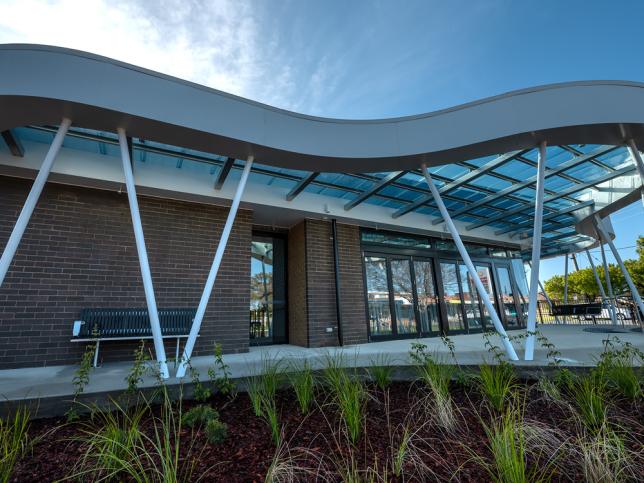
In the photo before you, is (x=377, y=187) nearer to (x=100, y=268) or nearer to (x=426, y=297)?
(x=426, y=297)

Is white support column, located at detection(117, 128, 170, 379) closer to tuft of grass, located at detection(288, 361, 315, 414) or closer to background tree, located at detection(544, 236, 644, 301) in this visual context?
tuft of grass, located at detection(288, 361, 315, 414)

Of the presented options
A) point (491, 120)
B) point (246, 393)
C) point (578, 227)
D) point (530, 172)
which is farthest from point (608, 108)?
point (578, 227)

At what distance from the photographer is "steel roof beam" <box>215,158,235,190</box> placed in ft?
15.9

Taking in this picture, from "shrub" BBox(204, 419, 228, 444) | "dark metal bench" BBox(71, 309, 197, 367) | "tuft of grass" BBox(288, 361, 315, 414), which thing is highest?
"dark metal bench" BBox(71, 309, 197, 367)

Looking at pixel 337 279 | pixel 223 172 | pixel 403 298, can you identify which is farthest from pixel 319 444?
pixel 403 298

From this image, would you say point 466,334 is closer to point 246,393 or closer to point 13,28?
point 246,393

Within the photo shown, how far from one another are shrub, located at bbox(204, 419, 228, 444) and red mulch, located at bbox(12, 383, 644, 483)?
0.14 ft

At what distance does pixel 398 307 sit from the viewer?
7.91 m

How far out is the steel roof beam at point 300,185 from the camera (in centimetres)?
544

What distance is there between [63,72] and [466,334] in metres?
10.4

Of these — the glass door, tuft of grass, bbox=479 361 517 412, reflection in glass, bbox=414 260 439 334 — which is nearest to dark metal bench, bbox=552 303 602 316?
the glass door

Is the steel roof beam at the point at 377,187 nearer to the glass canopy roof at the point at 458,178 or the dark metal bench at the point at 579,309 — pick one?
the glass canopy roof at the point at 458,178

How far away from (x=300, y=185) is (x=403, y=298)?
14.5 feet

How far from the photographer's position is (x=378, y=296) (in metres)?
7.73
